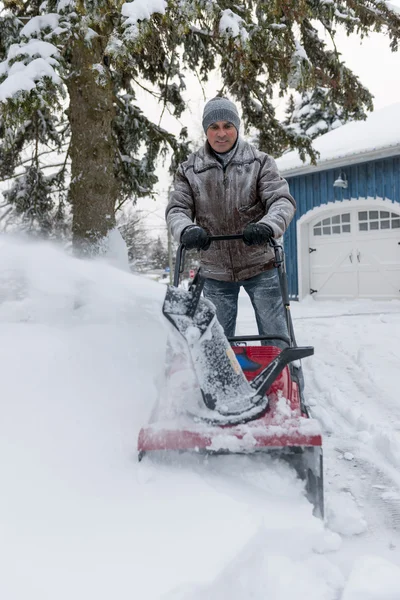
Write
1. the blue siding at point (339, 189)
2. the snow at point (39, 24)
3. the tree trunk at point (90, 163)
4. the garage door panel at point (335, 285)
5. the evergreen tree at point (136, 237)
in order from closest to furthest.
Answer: the snow at point (39, 24) < the tree trunk at point (90, 163) < the blue siding at point (339, 189) < the garage door panel at point (335, 285) < the evergreen tree at point (136, 237)

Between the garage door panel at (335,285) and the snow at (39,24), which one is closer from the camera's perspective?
the snow at (39,24)

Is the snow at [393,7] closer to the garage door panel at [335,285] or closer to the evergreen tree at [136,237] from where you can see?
the garage door panel at [335,285]

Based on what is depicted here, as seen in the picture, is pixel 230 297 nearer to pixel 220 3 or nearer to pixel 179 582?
pixel 179 582

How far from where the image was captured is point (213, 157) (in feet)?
10.0

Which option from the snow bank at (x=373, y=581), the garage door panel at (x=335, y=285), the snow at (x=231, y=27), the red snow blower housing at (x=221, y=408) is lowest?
the snow bank at (x=373, y=581)

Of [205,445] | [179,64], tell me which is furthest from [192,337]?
[179,64]

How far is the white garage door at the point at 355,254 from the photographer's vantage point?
455 inches

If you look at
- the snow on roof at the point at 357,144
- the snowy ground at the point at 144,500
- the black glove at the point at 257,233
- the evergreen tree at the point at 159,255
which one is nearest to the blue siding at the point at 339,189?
the snow on roof at the point at 357,144

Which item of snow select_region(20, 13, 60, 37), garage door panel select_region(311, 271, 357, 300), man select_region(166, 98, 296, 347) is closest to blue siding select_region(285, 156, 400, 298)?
garage door panel select_region(311, 271, 357, 300)

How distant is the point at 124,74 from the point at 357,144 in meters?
6.38

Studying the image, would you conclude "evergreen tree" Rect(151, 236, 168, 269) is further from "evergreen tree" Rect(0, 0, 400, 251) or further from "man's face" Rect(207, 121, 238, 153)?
"man's face" Rect(207, 121, 238, 153)

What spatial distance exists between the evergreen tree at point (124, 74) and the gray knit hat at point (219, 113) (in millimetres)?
1932

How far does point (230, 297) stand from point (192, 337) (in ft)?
4.27

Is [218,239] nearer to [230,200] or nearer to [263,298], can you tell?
[230,200]
